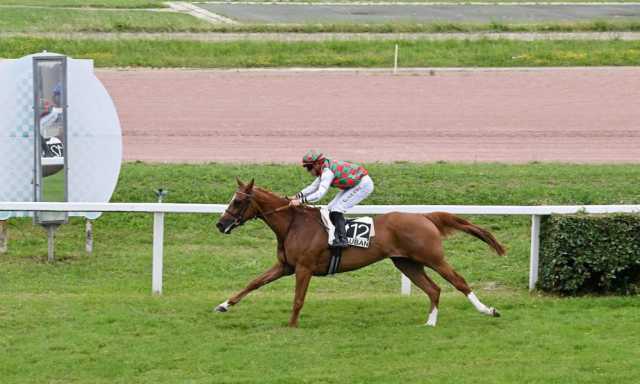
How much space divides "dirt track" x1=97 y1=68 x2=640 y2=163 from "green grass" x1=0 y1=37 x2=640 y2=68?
3.86 ft

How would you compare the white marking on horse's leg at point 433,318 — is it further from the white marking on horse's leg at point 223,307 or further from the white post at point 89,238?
the white post at point 89,238

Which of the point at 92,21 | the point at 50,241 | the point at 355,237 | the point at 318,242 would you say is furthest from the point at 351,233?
the point at 92,21

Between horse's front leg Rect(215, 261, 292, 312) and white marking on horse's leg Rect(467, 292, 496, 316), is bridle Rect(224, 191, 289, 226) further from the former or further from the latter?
white marking on horse's leg Rect(467, 292, 496, 316)

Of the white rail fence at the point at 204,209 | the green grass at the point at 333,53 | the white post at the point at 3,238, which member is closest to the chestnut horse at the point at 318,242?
the white rail fence at the point at 204,209

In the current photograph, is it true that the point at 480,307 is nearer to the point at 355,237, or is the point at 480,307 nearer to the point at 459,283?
the point at 459,283

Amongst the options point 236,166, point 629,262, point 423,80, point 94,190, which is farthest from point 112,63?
point 629,262

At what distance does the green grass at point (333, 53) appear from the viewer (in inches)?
1077

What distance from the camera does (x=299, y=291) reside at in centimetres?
1036

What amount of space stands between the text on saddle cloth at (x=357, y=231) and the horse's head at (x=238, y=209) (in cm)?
67

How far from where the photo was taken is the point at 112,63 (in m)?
26.8

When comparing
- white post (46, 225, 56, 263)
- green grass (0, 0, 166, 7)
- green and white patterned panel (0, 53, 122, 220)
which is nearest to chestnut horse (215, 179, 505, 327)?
green and white patterned panel (0, 53, 122, 220)

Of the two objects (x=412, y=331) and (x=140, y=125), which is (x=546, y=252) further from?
(x=140, y=125)

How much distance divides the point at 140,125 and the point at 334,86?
512 cm

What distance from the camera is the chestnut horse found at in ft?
34.2
